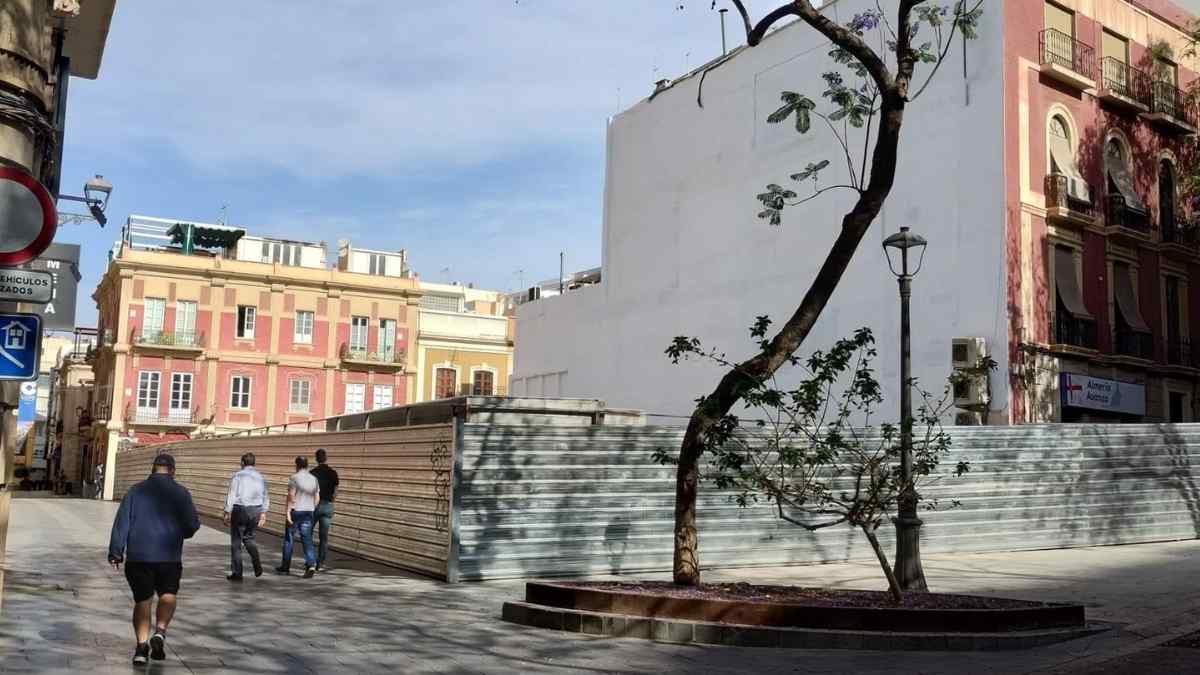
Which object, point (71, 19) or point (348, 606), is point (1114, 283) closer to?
point (348, 606)

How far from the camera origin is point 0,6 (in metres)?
7.93

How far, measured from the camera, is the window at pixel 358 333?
6006 centimetres

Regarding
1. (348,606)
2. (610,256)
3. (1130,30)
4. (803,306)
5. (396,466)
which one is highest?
(1130,30)

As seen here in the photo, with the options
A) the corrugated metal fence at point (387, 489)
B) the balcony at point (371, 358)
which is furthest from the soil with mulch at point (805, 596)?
the balcony at point (371, 358)

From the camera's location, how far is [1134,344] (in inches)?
1167

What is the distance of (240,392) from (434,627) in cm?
4865

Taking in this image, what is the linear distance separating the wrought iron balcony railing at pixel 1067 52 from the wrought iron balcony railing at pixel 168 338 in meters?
41.7

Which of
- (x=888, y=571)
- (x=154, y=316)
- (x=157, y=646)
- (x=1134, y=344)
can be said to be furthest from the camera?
(x=154, y=316)

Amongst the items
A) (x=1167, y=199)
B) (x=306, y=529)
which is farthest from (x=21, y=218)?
(x=1167, y=199)

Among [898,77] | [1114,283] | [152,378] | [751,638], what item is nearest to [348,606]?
[751,638]

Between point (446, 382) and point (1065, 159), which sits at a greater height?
point (1065, 159)

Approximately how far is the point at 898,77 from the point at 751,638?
602 cm

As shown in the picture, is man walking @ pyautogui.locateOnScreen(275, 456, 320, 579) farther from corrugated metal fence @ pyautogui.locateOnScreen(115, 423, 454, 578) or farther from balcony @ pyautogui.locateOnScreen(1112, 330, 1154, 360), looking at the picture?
balcony @ pyautogui.locateOnScreen(1112, 330, 1154, 360)

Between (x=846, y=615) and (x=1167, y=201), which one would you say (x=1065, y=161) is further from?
(x=846, y=615)
